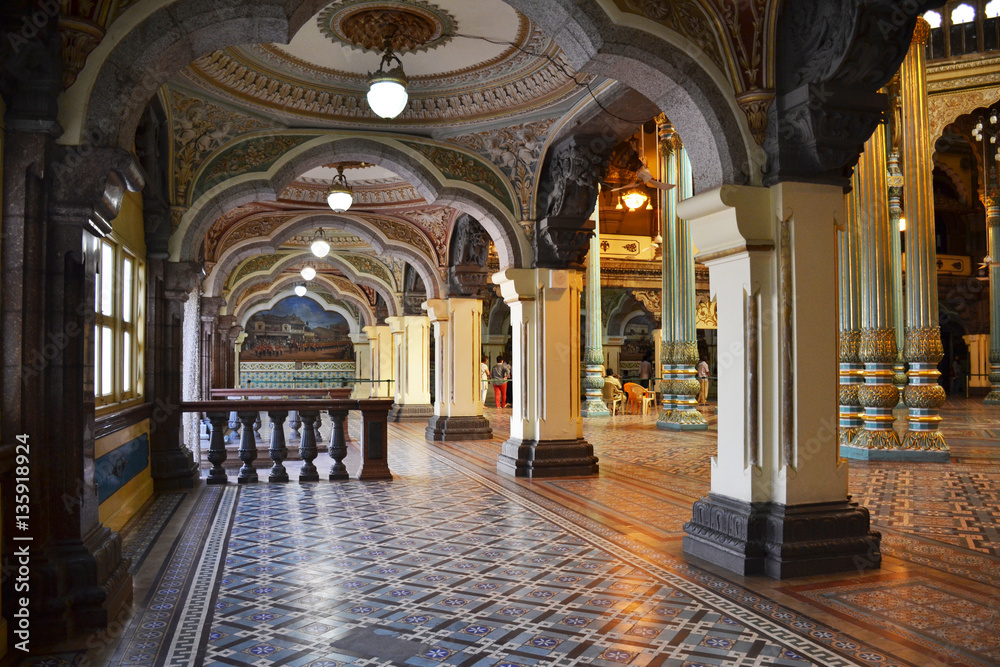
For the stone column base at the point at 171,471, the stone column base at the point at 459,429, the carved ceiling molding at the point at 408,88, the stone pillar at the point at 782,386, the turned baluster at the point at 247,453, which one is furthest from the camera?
the stone column base at the point at 459,429

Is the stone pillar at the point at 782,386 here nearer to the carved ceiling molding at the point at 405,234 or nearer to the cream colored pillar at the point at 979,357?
the carved ceiling molding at the point at 405,234

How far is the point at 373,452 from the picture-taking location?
24.8ft

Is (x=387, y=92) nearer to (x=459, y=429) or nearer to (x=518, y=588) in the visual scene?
→ (x=518, y=588)

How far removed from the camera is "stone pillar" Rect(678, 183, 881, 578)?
4035 millimetres

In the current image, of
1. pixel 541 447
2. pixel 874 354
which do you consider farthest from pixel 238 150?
pixel 874 354

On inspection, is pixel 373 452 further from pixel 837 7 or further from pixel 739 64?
pixel 837 7

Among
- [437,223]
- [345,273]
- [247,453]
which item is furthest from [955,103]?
[247,453]

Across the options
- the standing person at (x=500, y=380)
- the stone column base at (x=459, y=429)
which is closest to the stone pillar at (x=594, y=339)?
the standing person at (x=500, y=380)

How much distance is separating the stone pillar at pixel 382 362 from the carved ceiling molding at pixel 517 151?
40.1 ft

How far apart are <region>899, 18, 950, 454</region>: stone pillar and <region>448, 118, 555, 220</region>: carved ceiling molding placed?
5033mm

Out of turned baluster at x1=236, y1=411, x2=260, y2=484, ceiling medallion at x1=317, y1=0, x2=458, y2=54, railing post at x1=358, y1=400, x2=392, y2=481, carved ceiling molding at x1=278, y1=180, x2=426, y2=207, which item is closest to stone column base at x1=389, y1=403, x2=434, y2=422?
carved ceiling molding at x1=278, y1=180, x2=426, y2=207

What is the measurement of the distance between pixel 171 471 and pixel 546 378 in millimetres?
3701

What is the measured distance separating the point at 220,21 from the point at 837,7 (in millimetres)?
3098

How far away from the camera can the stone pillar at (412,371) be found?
52.5 ft
